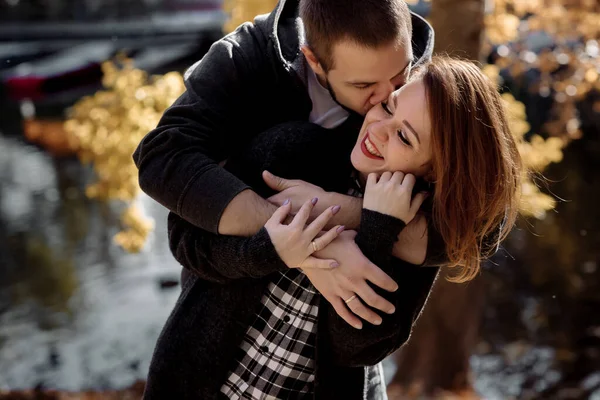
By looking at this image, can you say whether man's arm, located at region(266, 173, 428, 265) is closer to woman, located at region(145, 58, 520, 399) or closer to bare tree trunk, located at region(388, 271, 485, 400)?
woman, located at region(145, 58, 520, 399)

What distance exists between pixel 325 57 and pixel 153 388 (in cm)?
88

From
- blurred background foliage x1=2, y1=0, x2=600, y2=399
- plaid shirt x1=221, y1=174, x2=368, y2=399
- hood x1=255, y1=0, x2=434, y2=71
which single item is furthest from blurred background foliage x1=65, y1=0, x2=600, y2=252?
plaid shirt x1=221, y1=174, x2=368, y2=399

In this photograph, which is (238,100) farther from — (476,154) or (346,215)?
(476,154)

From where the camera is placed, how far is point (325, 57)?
1.64 meters

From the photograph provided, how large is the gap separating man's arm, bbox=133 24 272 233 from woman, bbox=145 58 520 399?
0.07 meters

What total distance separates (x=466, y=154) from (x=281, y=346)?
0.59 m

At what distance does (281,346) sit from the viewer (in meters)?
1.58

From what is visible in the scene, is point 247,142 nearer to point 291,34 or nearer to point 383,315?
point 291,34

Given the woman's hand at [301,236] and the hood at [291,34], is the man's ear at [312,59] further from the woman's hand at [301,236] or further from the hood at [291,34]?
the woman's hand at [301,236]

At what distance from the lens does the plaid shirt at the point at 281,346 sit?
5.15ft

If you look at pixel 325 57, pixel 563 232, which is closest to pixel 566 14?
pixel 325 57

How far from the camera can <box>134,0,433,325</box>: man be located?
1.47 m

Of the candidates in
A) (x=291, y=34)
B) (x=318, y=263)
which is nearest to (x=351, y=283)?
(x=318, y=263)

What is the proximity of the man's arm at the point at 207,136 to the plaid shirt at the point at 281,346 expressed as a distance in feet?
0.76
